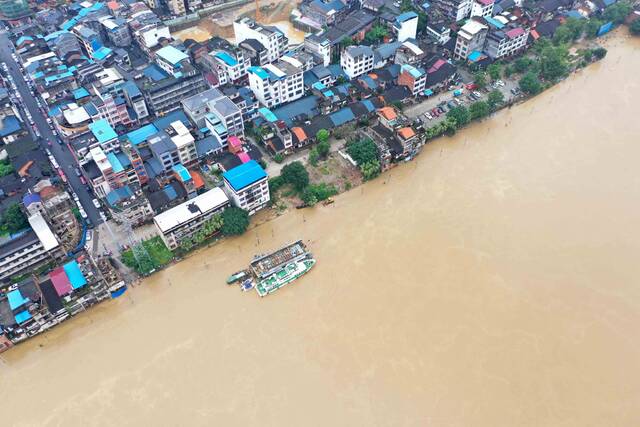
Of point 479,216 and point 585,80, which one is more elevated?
point 585,80

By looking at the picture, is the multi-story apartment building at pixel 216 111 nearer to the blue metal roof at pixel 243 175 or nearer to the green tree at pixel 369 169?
the blue metal roof at pixel 243 175

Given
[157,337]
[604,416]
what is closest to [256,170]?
[157,337]

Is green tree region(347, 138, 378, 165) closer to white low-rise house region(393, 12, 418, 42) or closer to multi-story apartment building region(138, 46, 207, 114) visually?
multi-story apartment building region(138, 46, 207, 114)

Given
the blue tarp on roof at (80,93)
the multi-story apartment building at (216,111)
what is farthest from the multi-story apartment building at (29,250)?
the multi-story apartment building at (216,111)

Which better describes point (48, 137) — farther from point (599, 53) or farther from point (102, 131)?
point (599, 53)

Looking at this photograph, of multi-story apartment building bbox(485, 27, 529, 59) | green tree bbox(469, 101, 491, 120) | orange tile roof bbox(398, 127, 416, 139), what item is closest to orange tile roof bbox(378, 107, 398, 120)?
orange tile roof bbox(398, 127, 416, 139)

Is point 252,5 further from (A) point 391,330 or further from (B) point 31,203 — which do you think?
(A) point 391,330

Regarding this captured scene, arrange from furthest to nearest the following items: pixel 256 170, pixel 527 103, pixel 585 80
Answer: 1. pixel 585 80
2. pixel 527 103
3. pixel 256 170

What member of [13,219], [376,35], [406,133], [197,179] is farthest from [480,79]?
[13,219]
